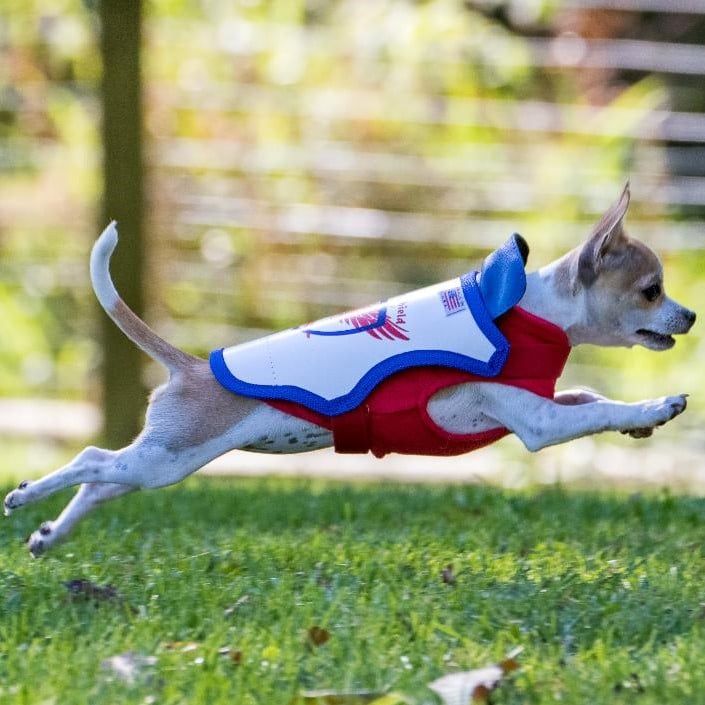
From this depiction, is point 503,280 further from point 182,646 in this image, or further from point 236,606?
point 182,646

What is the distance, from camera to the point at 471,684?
292 centimetres

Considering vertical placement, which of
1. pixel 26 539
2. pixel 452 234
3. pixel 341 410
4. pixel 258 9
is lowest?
pixel 26 539

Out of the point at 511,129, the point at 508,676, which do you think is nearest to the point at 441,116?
the point at 511,129

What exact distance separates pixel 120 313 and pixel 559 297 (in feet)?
4.53

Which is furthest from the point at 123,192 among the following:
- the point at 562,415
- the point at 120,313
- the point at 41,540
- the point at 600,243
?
the point at 562,415

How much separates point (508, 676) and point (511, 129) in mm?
6662

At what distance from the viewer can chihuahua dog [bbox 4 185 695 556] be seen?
418 cm

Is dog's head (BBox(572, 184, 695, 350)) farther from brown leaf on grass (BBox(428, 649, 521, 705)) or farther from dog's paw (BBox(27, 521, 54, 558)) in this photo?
dog's paw (BBox(27, 521, 54, 558))

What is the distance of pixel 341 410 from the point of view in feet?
13.5

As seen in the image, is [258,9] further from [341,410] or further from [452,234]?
[341,410]

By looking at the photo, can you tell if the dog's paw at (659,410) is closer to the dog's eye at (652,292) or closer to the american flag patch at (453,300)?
the dog's eye at (652,292)

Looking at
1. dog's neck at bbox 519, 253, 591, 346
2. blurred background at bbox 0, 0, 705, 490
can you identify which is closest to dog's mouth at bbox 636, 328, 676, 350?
dog's neck at bbox 519, 253, 591, 346

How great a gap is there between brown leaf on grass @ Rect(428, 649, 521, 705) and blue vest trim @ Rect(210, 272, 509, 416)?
123 cm

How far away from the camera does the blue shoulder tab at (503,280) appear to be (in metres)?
4.17
